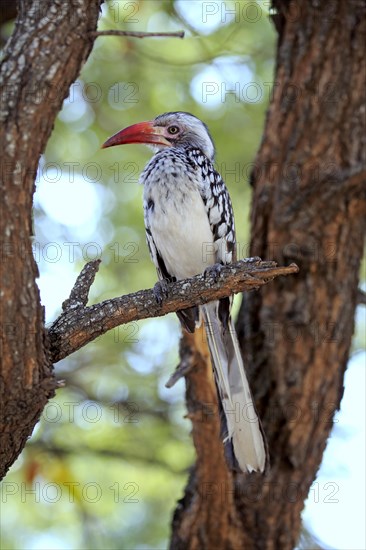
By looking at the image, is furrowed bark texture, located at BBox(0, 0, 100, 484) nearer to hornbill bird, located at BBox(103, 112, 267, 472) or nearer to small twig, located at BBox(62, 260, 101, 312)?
small twig, located at BBox(62, 260, 101, 312)

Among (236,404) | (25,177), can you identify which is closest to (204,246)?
(236,404)

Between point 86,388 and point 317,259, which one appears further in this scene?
point 86,388

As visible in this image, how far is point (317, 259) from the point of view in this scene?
14.1ft

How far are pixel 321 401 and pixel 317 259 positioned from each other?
0.74m

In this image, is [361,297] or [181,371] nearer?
[181,371]

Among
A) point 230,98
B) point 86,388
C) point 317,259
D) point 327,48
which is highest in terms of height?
point 230,98

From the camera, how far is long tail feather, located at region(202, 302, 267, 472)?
11.9ft

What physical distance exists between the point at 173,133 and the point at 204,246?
83 cm

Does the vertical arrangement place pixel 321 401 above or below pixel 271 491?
above

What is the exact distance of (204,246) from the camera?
4027 millimetres

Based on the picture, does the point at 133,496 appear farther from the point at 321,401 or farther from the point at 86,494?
the point at 321,401

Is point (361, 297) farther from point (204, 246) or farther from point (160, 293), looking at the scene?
point (160, 293)

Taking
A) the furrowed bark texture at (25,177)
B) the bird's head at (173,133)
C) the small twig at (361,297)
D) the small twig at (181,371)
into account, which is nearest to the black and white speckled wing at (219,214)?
the bird's head at (173,133)

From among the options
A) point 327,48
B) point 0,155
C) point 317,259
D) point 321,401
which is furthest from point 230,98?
point 0,155
